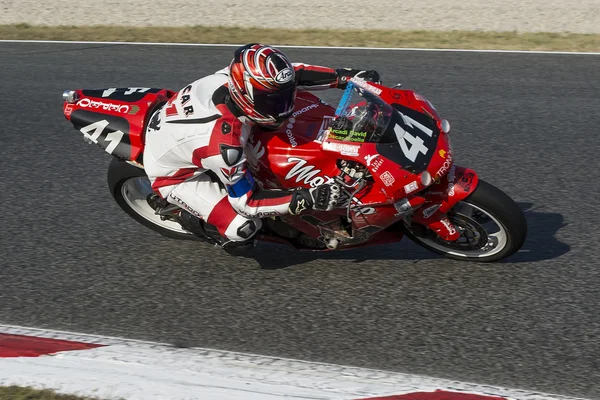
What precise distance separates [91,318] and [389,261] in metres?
1.82

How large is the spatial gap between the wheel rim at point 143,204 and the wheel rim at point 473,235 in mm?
1721

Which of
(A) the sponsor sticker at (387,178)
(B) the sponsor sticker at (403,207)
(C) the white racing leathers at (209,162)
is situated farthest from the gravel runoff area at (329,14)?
(A) the sponsor sticker at (387,178)

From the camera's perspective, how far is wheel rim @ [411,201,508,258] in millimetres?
4895

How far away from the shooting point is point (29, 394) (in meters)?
3.81

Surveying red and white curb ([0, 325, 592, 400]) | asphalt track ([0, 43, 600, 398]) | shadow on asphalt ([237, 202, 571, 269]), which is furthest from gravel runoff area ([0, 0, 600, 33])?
red and white curb ([0, 325, 592, 400])

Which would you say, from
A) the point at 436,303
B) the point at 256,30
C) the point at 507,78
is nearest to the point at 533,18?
the point at 507,78

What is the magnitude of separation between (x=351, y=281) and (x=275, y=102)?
1.20 meters

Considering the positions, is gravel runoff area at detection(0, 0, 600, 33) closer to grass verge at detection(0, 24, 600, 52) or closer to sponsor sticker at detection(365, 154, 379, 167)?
grass verge at detection(0, 24, 600, 52)

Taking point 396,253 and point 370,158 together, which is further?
point 396,253

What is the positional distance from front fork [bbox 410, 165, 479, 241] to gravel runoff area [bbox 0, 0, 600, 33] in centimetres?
706

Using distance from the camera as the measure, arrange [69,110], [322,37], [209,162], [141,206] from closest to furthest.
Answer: [209,162] → [69,110] → [141,206] → [322,37]

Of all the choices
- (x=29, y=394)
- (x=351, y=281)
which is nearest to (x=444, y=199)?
(x=351, y=281)

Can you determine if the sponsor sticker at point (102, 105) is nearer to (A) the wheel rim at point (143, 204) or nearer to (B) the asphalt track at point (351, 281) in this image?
(A) the wheel rim at point (143, 204)

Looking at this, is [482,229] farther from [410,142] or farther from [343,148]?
[343,148]
